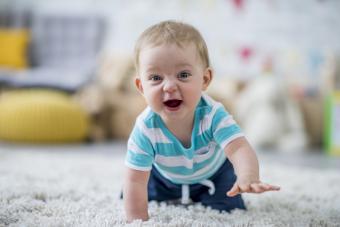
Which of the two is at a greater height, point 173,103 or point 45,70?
point 45,70

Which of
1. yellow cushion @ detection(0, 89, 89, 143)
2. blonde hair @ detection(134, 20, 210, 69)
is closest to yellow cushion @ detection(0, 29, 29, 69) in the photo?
yellow cushion @ detection(0, 89, 89, 143)

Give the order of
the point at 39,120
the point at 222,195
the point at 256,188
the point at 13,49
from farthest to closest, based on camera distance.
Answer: the point at 13,49 < the point at 39,120 < the point at 222,195 < the point at 256,188

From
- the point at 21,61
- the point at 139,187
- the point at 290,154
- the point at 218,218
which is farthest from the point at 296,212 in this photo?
the point at 21,61

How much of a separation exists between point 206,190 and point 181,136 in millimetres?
178

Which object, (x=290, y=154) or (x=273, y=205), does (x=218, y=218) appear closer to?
(x=273, y=205)

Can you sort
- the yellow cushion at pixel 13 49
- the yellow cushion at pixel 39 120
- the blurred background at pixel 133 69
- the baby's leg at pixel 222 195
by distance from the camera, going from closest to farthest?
the baby's leg at pixel 222 195, the yellow cushion at pixel 39 120, the blurred background at pixel 133 69, the yellow cushion at pixel 13 49

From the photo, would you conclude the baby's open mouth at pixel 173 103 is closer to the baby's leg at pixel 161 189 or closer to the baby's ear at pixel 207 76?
the baby's ear at pixel 207 76

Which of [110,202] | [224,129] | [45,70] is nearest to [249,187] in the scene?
[224,129]

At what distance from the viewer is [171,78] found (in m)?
0.89

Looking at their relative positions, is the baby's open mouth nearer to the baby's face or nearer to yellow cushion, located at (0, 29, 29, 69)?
the baby's face

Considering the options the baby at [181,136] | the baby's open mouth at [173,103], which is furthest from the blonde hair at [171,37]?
the baby's open mouth at [173,103]

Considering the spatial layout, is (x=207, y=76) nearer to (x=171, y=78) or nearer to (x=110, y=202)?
(x=171, y=78)

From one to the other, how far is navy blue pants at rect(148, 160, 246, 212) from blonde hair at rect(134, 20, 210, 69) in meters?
0.29

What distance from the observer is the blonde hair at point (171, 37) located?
0.90 meters
